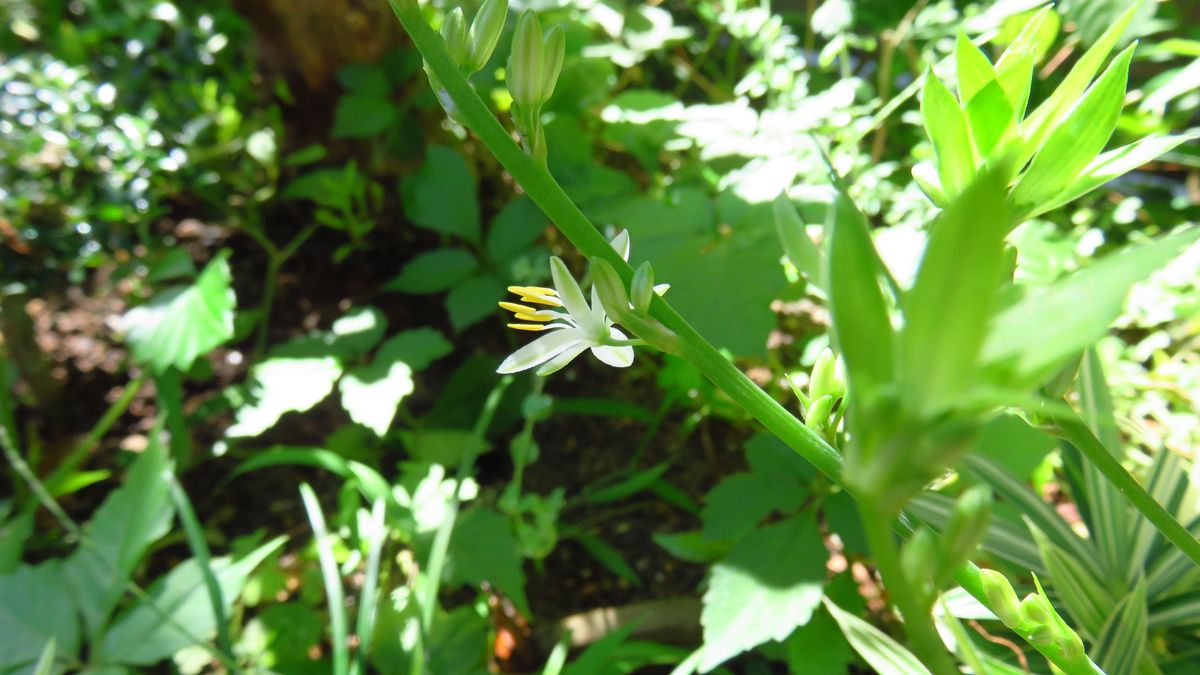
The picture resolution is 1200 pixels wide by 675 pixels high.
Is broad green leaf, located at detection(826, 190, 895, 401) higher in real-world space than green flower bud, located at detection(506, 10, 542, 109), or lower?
lower

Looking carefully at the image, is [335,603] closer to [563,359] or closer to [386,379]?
[386,379]

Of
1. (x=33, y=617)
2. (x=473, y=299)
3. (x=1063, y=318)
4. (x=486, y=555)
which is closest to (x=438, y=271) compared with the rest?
(x=473, y=299)

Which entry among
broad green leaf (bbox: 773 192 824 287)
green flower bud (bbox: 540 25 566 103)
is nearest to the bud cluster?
green flower bud (bbox: 540 25 566 103)

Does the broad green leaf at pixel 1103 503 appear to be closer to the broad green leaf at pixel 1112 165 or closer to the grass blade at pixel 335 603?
the broad green leaf at pixel 1112 165

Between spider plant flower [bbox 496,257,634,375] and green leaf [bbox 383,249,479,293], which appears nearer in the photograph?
spider plant flower [bbox 496,257,634,375]

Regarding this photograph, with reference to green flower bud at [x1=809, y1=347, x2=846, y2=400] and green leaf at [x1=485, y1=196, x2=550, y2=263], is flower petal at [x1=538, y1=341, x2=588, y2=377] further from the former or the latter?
green leaf at [x1=485, y1=196, x2=550, y2=263]

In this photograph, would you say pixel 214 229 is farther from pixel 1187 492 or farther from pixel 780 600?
pixel 1187 492
